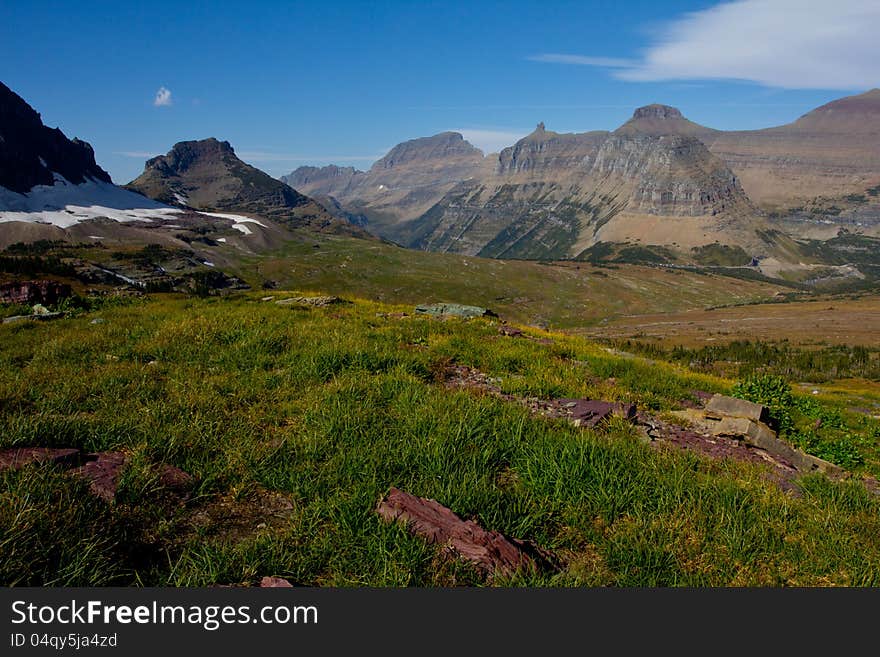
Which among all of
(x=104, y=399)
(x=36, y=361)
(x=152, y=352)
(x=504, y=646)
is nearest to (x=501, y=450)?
(x=504, y=646)

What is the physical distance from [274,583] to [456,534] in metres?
1.77

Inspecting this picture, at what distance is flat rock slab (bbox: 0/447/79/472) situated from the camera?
5.43 m

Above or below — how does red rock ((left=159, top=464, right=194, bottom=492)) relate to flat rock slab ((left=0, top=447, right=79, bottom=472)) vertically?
below

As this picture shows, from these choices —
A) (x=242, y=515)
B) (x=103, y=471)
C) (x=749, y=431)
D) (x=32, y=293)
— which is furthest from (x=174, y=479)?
(x=32, y=293)

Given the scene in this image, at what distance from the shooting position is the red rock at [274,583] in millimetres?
4230

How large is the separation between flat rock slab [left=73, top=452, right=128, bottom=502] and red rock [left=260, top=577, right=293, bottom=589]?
215 cm

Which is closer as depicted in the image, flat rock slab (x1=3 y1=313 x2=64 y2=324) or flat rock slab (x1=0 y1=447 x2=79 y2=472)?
flat rock slab (x1=0 y1=447 x2=79 y2=472)

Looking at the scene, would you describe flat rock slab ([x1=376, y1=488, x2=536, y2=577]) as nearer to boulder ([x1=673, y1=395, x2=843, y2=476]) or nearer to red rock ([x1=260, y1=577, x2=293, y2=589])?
red rock ([x1=260, y1=577, x2=293, y2=589])

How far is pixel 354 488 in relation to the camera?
585 centimetres

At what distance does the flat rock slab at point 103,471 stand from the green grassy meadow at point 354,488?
0.13 metres

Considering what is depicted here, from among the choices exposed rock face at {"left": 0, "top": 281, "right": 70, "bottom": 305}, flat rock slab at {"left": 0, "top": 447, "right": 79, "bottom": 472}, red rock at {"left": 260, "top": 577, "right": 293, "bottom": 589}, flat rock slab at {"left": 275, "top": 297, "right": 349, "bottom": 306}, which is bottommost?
red rock at {"left": 260, "top": 577, "right": 293, "bottom": 589}

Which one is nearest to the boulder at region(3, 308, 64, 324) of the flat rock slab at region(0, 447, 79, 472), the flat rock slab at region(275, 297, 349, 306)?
the flat rock slab at region(275, 297, 349, 306)

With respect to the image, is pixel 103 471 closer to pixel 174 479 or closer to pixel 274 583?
pixel 174 479

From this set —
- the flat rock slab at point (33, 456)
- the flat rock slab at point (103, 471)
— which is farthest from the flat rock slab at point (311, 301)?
the flat rock slab at point (33, 456)
